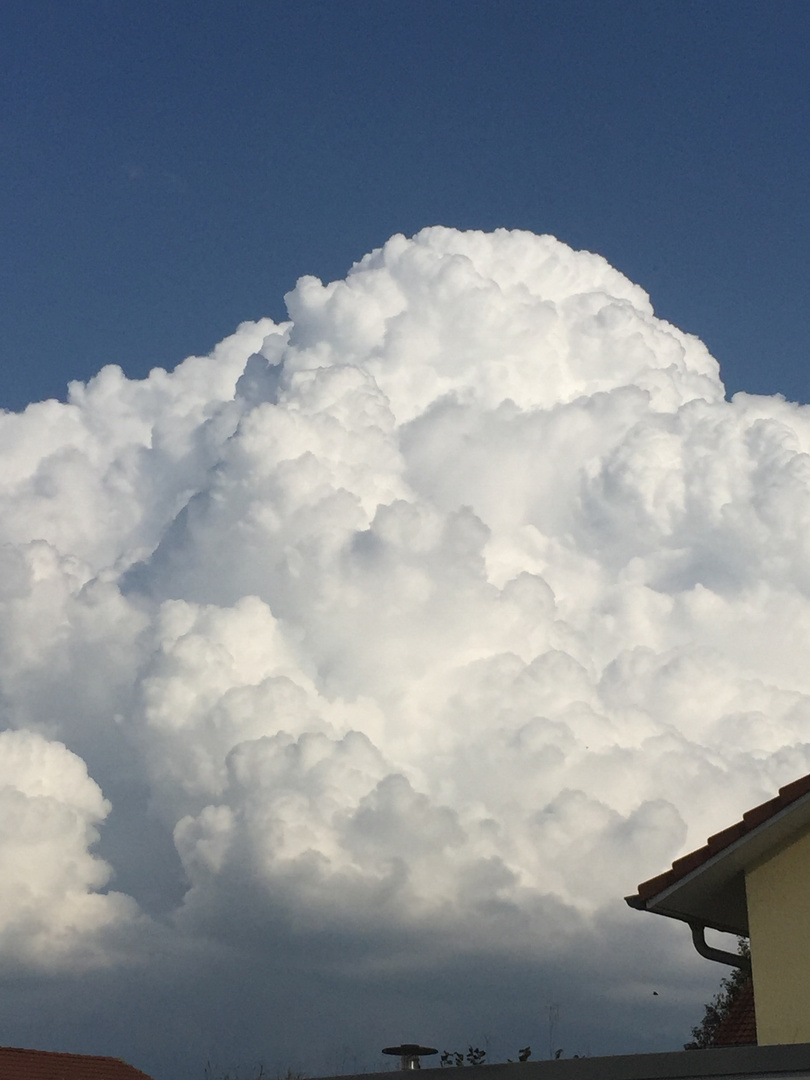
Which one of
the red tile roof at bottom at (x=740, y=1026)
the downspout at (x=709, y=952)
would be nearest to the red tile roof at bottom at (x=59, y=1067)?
the red tile roof at bottom at (x=740, y=1026)

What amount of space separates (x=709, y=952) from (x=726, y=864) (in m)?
3.13

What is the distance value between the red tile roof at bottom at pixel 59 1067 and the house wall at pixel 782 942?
29643mm

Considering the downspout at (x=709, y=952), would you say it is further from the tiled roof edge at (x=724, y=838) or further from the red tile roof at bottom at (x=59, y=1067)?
the red tile roof at bottom at (x=59, y=1067)

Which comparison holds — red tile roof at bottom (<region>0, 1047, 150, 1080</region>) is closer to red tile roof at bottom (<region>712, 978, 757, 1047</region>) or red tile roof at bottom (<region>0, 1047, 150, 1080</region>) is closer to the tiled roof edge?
red tile roof at bottom (<region>712, 978, 757, 1047</region>)

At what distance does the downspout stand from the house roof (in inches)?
10.5

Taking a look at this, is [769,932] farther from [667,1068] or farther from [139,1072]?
[139,1072]

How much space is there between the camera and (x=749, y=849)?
535 inches

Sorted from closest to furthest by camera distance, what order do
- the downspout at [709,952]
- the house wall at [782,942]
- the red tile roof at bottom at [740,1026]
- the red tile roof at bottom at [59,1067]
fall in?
the house wall at [782,942] < the downspout at [709,952] < the red tile roof at bottom at [740,1026] < the red tile roof at bottom at [59,1067]

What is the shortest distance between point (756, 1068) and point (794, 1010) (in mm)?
2962

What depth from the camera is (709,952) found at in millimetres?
16328

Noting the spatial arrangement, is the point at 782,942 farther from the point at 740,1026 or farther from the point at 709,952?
the point at 740,1026

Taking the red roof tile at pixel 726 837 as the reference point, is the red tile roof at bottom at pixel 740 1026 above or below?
below

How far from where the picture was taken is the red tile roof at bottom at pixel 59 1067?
3688 centimetres

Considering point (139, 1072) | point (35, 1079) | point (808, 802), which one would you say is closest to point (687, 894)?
point (808, 802)
